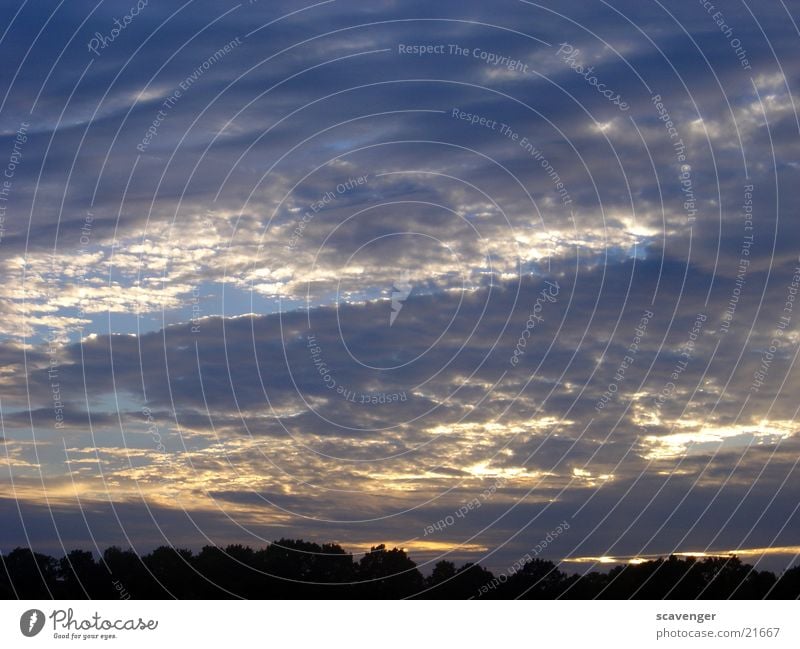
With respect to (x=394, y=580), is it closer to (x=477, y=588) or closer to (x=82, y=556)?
(x=477, y=588)

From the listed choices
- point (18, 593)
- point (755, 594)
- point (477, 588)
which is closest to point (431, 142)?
point (477, 588)

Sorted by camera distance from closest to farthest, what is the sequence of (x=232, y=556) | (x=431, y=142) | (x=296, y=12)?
(x=296, y=12)
(x=431, y=142)
(x=232, y=556)

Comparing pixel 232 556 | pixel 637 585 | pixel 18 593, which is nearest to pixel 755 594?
pixel 637 585

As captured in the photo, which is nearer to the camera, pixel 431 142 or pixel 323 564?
pixel 431 142
